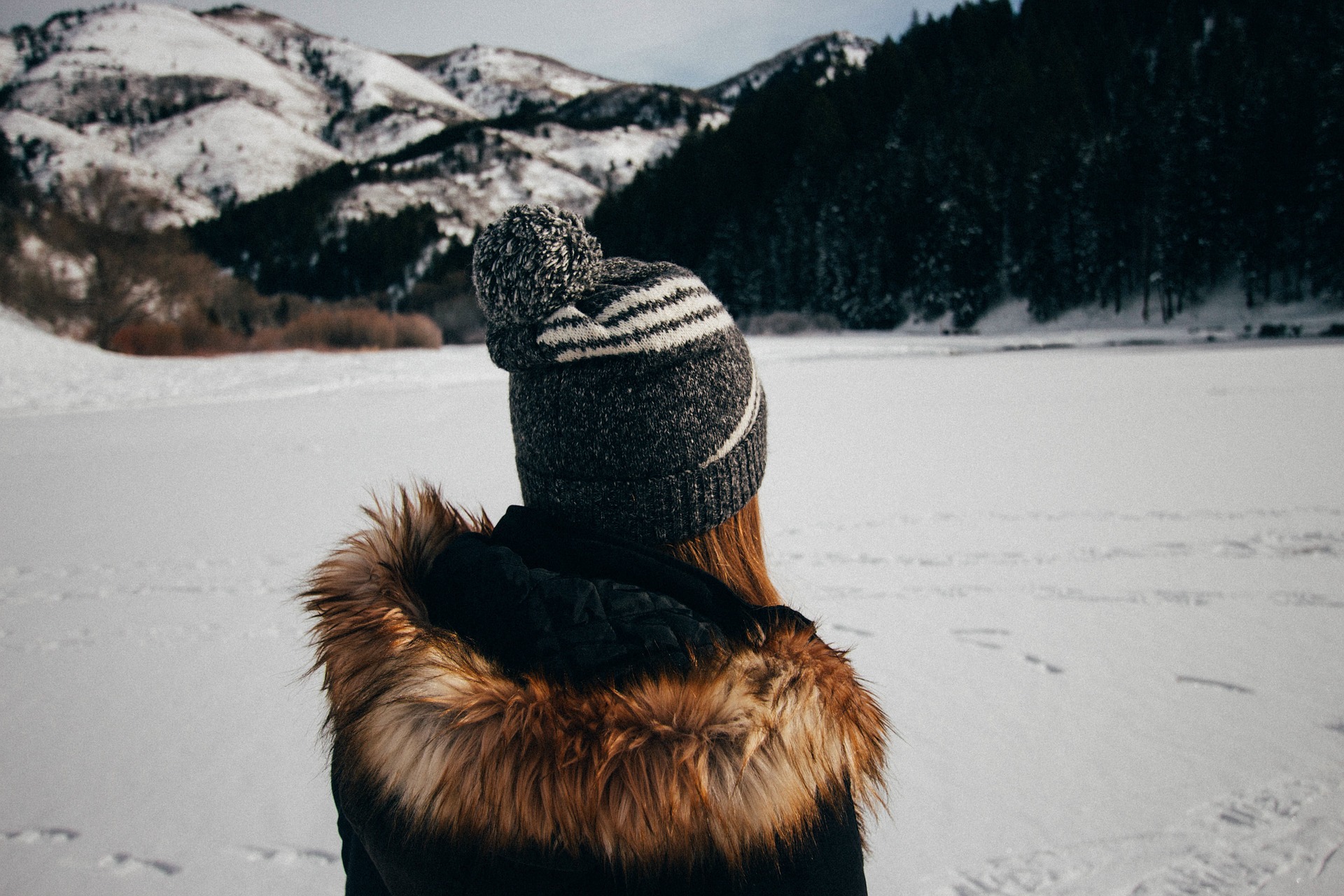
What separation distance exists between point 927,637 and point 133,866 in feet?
11.1

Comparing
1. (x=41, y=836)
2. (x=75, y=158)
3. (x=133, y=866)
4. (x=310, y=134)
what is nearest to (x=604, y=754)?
(x=133, y=866)

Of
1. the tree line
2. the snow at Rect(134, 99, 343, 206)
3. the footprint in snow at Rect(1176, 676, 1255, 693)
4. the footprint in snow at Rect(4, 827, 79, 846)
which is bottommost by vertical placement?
the footprint in snow at Rect(4, 827, 79, 846)

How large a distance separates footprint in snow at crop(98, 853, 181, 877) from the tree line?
3667 cm

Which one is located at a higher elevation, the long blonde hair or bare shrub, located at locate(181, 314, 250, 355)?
bare shrub, located at locate(181, 314, 250, 355)

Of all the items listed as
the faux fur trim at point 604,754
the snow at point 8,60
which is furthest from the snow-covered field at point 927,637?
the snow at point 8,60

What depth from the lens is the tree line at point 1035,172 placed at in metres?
27.9

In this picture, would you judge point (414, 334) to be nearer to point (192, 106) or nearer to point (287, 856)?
point (287, 856)

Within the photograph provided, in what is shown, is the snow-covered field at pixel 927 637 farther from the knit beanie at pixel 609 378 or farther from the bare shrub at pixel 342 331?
the bare shrub at pixel 342 331

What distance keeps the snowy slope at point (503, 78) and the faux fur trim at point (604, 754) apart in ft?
570

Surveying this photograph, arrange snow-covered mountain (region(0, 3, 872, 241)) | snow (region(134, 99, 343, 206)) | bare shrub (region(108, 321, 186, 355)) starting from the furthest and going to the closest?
snow (region(134, 99, 343, 206)) → snow-covered mountain (region(0, 3, 872, 241)) → bare shrub (region(108, 321, 186, 355))

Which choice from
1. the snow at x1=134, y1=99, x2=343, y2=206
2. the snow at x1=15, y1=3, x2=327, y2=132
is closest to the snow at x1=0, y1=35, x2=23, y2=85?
the snow at x1=15, y1=3, x2=327, y2=132

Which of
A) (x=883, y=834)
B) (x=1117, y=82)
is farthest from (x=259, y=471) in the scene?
(x=1117, y=82)

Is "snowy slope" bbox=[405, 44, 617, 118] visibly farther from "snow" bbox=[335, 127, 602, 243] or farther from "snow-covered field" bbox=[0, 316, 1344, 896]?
"snow-covered field" bbox=[0, 316, 1344, 896]

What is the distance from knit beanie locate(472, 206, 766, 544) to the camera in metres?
0.90
